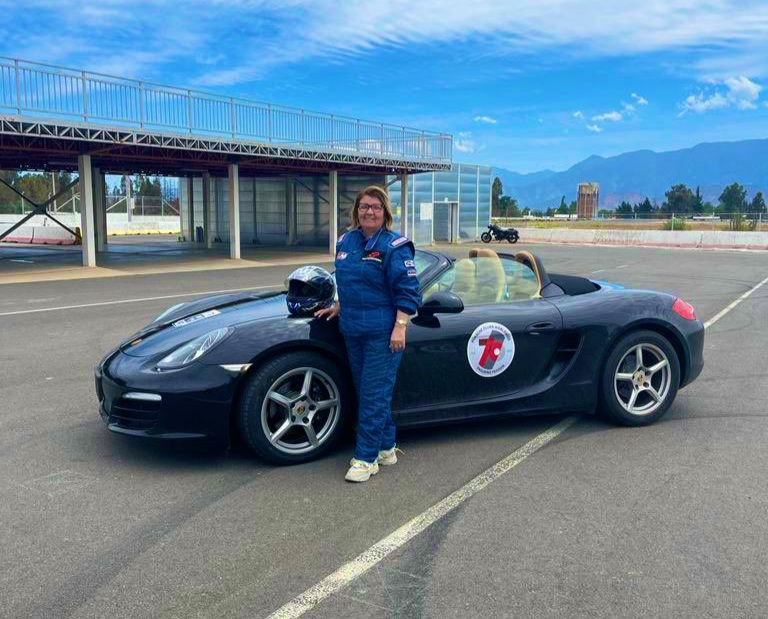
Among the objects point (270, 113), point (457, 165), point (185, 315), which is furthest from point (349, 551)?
point (457, 165)

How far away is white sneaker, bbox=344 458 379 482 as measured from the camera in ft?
12.8

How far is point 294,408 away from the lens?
13.4 feet

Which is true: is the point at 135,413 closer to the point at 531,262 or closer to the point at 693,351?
the point at 531,262

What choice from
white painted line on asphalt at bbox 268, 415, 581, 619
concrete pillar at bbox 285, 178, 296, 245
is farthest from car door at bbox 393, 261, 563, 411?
concrete pillar at bbox 285, 178, 296, 245

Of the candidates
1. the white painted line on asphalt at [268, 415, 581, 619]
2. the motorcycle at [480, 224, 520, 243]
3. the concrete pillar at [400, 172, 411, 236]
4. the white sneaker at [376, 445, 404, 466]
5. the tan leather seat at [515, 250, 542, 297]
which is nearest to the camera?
the white painted line on asphalt at [268, 415, 581, 619]

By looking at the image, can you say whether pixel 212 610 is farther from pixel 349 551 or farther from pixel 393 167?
pixel 393 167

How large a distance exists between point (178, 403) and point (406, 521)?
4.73 feet

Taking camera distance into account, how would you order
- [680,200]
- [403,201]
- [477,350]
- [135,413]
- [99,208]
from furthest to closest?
1. [680,200]
2. [403,201]
3. [99,208]
4. [477,350]
5. [135,413]

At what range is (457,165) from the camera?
132ft

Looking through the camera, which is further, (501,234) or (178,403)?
(501,234)

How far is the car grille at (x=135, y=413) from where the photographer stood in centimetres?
387

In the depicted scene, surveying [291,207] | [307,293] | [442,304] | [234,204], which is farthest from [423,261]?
[291,207]

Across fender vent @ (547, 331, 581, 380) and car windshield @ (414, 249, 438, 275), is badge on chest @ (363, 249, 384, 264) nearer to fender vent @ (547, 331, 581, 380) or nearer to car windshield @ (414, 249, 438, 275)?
car windshield @ (414, 249, 438, 275)

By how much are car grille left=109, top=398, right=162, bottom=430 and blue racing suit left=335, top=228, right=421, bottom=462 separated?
1161 mm
